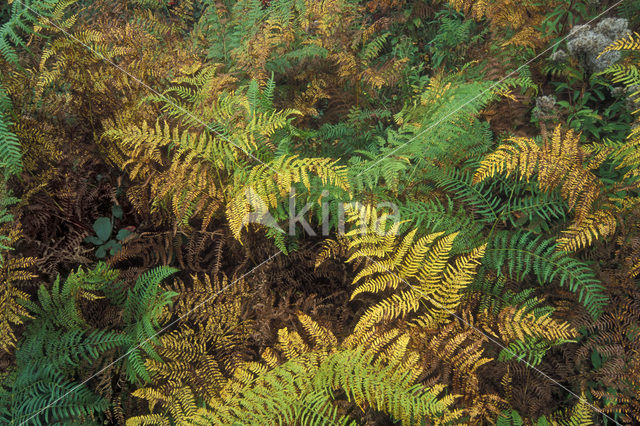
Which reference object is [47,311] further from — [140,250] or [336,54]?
[336,54]

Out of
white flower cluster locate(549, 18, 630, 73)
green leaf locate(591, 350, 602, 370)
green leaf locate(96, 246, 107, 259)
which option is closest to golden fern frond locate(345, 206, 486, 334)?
green leaf locate(591, 350, 602, 370)

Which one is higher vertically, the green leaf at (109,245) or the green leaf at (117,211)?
the green leaf at (117,211)

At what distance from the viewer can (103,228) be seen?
2.82 meters

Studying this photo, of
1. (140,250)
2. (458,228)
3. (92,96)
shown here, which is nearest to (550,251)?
(458,228)

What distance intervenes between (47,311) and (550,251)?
3.00 meters

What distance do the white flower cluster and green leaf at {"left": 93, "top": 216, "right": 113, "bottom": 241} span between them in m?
3.69

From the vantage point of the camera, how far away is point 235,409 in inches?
71.1

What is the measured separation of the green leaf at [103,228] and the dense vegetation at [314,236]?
1 cm

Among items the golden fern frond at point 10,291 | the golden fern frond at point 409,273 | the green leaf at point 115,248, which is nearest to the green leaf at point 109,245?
the green leaf at point 115,248

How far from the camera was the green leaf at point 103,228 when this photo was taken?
2812 mm

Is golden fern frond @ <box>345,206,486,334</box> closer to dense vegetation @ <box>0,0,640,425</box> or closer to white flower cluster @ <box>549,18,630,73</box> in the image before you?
dense vegetation @ <box>0,0,640,425</box>

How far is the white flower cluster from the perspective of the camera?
2.85 meters

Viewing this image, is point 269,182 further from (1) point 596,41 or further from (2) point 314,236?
(1) point 596,41
